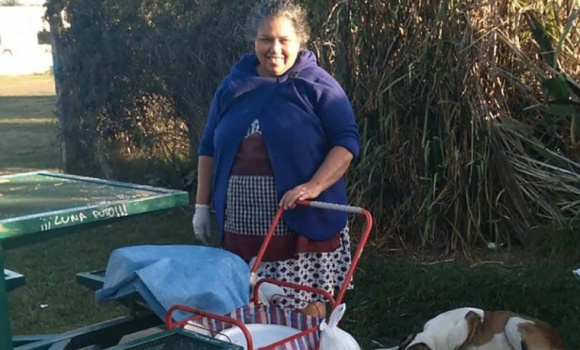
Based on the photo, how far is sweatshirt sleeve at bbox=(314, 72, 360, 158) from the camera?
3521mm

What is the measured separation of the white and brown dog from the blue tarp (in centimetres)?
140

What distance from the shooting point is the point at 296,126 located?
138 inches

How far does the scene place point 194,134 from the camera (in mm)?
8117

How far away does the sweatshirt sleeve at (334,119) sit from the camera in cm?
352

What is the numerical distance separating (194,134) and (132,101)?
2.80ft

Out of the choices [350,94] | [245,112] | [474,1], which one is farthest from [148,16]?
[245,112]

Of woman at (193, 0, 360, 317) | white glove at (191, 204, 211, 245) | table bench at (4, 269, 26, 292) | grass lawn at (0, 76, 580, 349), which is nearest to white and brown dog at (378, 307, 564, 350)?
grass lawn at (0, 76, 580, 349)

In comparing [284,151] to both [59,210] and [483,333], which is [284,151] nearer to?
[59,210]

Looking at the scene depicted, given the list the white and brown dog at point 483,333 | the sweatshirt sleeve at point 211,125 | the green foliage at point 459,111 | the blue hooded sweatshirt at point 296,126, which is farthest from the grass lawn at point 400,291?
the sweatshirt sleeve at point 211,125

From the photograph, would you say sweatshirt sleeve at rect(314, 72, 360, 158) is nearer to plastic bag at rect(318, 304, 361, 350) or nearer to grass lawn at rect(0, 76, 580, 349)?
plastic bag at rect(318, 304, 361, 350)

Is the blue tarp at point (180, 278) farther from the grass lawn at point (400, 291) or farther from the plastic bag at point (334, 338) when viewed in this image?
the grass lawn at point (400, 291)

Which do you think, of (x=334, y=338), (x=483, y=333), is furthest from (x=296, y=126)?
(x=483, y=333)

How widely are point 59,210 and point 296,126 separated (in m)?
1.01

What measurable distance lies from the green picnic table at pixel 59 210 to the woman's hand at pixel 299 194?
54cm
